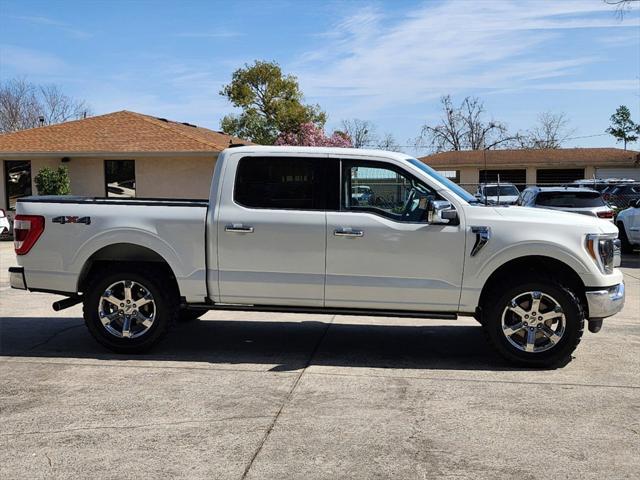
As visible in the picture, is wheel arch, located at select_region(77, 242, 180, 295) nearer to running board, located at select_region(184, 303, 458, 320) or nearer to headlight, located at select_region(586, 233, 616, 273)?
running board, located at select_region(184, 303, 458, 320)

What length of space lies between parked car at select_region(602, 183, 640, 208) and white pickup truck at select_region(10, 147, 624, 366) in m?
21.5

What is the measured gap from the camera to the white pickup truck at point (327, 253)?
5.91 meters

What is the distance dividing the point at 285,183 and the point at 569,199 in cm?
1066

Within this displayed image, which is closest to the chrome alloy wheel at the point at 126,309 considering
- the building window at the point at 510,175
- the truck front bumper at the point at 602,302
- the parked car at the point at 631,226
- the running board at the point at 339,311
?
the running board at the point at 339,311

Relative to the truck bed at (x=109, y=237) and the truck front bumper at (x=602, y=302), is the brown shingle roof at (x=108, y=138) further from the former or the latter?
the truck front bumper at (x=602, y=302)

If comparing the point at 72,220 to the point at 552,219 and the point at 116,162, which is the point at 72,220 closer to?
the point at 552,219

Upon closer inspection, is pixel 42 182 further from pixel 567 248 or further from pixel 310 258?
pixel 567 248

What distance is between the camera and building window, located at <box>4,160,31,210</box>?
23328 millimetres

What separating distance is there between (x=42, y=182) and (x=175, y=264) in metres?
17.3

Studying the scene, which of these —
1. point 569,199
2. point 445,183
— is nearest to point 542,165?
point 569,199

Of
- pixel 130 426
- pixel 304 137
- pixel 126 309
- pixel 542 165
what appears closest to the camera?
pixel 130 426

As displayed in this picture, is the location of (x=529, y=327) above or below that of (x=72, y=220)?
below

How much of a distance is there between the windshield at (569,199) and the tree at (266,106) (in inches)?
1336

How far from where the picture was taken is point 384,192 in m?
6.16
